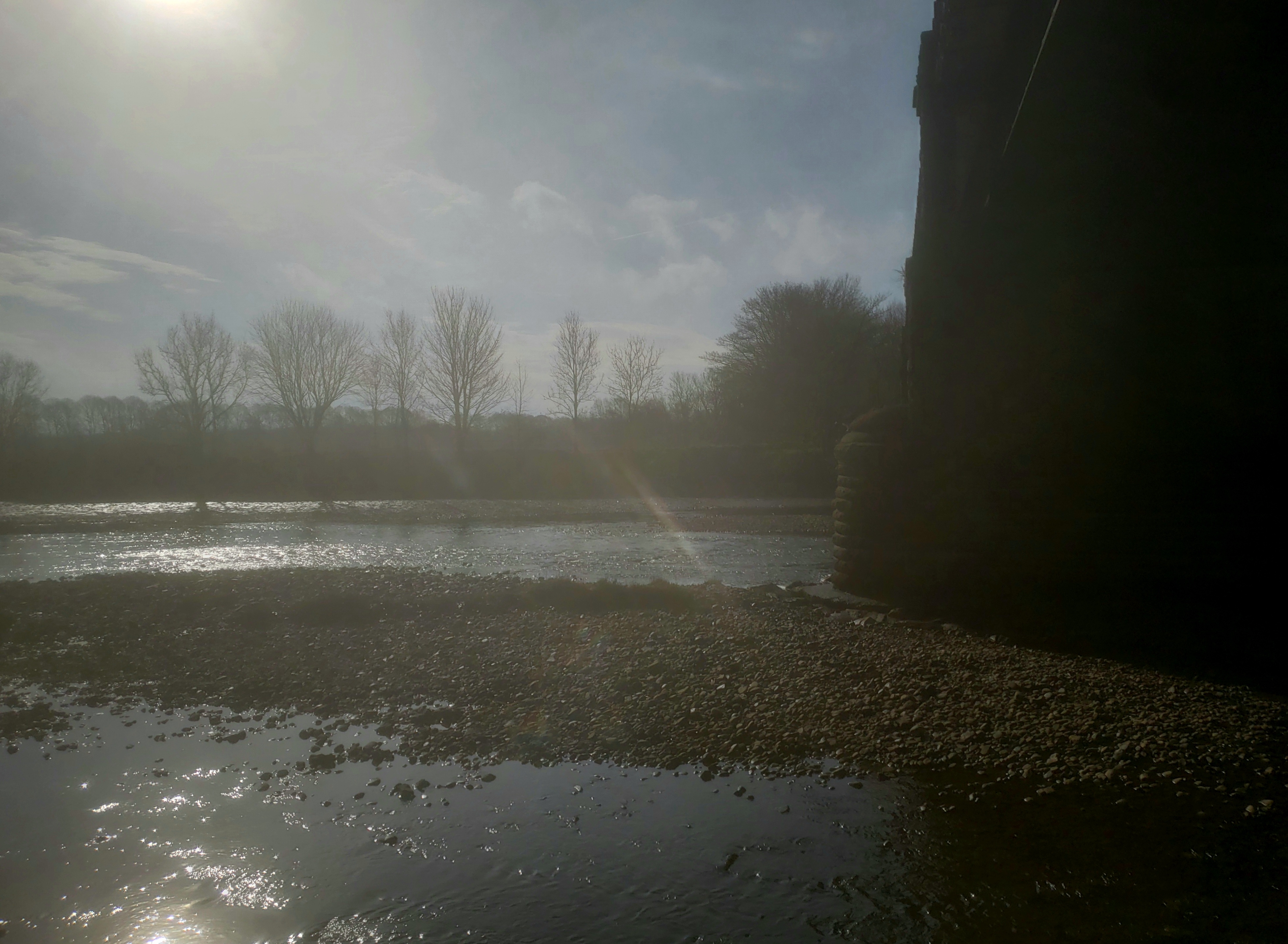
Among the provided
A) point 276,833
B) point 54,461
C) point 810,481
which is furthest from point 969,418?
point 54,461

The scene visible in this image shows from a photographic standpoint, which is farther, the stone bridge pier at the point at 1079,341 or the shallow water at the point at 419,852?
the stone bridge pier at the point at 1079,341

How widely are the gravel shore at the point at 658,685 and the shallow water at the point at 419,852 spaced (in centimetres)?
38

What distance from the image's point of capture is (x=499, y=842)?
11.4 feet

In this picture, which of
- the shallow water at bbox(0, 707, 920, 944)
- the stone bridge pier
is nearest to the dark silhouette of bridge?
the stone bridge pier

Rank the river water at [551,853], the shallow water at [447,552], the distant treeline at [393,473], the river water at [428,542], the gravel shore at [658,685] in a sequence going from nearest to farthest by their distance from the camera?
the river water at [551,853], the gravel shore at [658,685], the shallow water at [447,552], the river water at [428,542], the distant treeline at [393,473]

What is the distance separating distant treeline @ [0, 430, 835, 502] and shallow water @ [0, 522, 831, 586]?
48.3 feet

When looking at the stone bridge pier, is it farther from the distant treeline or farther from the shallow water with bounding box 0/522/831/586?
the distant treeline

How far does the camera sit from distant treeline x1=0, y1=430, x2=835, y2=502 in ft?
115

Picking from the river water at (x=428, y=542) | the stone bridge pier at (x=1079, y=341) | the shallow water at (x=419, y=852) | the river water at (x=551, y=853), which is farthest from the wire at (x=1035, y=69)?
the river water at (x=428, y=542)

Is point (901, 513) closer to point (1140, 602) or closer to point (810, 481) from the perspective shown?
point (1140, 602)

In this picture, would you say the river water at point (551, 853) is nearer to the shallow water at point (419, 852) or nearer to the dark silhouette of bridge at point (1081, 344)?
the shallow water at point (419, 852)

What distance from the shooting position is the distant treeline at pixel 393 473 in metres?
35.2

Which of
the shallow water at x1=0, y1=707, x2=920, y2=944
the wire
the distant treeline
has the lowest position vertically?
the shallow water at x1=0, y1=707, x2=920, y2=944

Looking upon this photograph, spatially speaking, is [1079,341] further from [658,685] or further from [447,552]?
[447,552]
